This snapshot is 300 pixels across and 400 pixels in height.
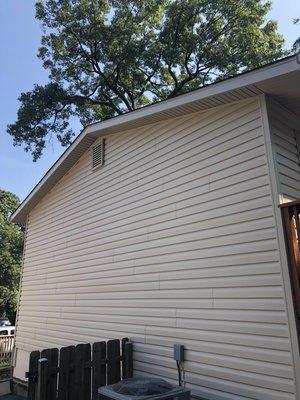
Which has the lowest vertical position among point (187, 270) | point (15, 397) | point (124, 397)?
point (15, 397)

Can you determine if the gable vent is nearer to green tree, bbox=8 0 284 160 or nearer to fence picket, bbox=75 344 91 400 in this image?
fence picket, bbox=75 344 91 400

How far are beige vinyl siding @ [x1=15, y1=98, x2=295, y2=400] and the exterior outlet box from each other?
0.08 metres

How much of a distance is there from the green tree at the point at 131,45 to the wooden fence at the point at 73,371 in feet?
39.0

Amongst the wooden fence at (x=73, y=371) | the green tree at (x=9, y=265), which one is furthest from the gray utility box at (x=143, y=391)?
the green tree at (x=9, y=265)

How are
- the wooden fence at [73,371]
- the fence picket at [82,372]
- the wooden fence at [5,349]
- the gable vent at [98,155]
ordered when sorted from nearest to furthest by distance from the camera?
the wooden fence at [73,371]
the fence picket at [82,372]
the gable vent at [98,155]
the wooden fence at [5,349]

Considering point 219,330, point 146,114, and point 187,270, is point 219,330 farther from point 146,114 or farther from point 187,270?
point 146,114

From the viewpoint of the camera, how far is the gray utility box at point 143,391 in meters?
3.67

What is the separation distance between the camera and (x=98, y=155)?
7918 millimetres

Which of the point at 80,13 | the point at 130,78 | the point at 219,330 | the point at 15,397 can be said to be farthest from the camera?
the point at 130,78

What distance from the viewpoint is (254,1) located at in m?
15.1

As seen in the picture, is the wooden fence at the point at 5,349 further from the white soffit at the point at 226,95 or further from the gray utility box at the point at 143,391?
the gray utility box at the point at 143,391

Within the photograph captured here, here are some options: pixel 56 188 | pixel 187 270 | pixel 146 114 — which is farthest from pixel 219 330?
pixel 56 188

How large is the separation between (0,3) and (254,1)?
10.1 metres

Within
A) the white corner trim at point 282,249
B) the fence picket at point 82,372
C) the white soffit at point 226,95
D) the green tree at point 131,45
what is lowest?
the fence picket at point 82,372
